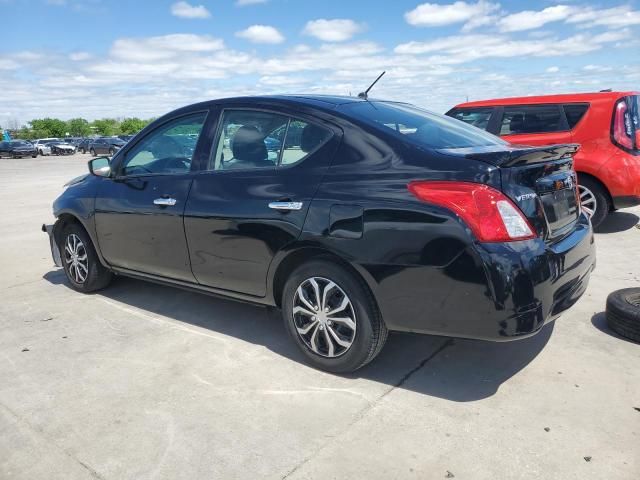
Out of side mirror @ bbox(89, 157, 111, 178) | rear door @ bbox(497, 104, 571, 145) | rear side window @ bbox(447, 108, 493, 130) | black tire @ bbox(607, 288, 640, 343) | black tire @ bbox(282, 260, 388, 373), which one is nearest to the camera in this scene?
black tire @ bbox(282, 260, 388, 373)

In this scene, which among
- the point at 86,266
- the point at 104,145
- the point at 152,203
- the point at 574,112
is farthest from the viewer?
the point at 104,145

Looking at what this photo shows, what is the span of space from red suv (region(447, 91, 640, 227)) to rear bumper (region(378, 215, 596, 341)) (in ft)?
13.8

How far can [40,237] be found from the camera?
8.05 metres

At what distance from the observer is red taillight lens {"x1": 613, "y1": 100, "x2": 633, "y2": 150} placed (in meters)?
6.59

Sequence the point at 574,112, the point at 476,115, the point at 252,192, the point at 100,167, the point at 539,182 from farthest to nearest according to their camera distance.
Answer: the point at 476,115 → the point at 574,112 → the point at 100,167 → the point at 252,192 → the point at 539,182

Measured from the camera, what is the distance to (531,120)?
7402mm

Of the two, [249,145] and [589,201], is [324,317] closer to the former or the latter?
[249,145]

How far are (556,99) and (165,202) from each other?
219 inches

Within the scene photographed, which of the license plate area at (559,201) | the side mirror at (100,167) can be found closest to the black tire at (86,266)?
the side mirror at (100,167)

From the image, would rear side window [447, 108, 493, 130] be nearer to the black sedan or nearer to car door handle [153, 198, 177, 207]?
the black sedan

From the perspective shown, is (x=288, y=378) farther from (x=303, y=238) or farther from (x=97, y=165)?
(x=97, y=165)

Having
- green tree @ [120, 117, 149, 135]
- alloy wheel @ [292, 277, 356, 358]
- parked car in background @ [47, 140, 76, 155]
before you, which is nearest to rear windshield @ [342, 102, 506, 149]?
alloy wheel @ [292, 277, 356, 358]

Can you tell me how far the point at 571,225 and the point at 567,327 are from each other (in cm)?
102

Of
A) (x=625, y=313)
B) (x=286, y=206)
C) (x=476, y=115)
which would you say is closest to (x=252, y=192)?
(x=286, y=206)
